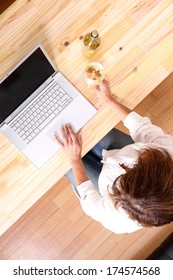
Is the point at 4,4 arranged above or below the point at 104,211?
above

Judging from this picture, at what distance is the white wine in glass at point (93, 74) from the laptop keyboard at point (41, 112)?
0.09 metres

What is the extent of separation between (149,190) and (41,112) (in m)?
0.49

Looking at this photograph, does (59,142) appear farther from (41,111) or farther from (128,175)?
(128,175)

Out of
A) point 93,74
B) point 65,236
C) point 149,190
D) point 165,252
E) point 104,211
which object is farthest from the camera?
point 65,236

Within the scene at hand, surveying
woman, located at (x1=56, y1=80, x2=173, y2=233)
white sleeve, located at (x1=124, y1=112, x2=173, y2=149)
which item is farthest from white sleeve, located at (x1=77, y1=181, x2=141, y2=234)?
white sleeve, located at (x1=124, y1=112, x2=173, y2=149)

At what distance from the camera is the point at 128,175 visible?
960 millimetres

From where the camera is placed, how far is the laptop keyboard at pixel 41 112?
1167 mm

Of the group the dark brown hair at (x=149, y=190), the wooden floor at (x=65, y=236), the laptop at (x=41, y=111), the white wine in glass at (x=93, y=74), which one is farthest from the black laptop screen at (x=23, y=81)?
the wooden floor at (x=65, y=236)

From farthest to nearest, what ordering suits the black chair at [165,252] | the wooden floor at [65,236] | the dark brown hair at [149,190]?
the wooden floor at [65,236] < the black chair at [165,252] < the dark brown hair at [149,190]

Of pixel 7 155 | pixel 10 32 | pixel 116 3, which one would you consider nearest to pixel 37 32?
pixel 10 32

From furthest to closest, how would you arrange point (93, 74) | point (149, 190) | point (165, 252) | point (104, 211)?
1. point (165, 252)
2. point (93, 74)
3. point (104, 211)
4. point (149, 190)

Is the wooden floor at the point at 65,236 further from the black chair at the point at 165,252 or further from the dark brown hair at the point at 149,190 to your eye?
the dark brown hair at the point at 149,190

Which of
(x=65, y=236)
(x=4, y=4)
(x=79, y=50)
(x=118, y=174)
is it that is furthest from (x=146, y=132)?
(x=65, y=236)

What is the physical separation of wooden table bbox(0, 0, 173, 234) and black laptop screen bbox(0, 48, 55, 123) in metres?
0.08
